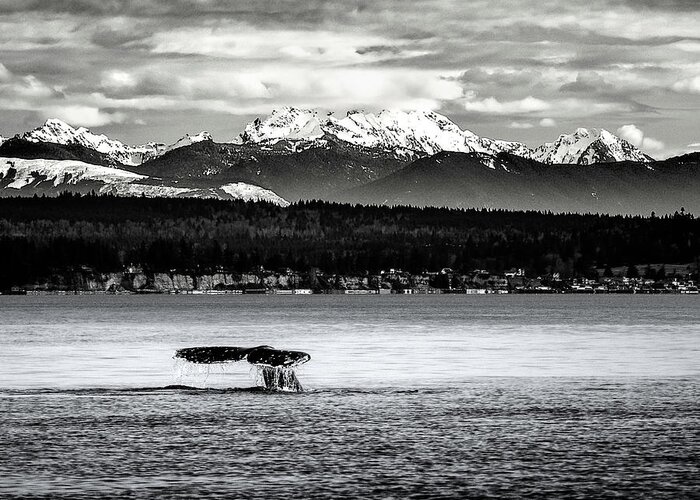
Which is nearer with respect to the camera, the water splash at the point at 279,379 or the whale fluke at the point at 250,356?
the whale fluke at the point at 250,356

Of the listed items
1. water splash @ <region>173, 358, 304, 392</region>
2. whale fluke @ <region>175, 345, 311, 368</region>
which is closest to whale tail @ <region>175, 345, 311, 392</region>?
whale fluke @ <region>175, 345, 311, 368</region>

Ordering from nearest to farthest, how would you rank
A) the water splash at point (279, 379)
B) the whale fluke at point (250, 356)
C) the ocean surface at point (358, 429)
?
the ocean surface at point (358, 429) < the whale fluke at point (250, 356) < the water splash at point (279, 379)

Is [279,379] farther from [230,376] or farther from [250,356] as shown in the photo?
[230,376]

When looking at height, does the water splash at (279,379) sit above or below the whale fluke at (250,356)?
below

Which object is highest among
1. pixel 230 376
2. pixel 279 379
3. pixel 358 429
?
pixel 279 379

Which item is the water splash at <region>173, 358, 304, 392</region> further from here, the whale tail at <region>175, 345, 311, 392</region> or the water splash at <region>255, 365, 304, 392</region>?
the whale tail at <region>175, 345, 311, 392</region>

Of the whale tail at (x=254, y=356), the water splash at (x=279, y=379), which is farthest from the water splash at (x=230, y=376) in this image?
the whale tail at (x=254, y=356)

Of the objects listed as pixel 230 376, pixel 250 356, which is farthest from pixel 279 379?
pixel 230 376

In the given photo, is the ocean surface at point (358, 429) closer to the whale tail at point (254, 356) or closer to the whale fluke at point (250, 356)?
the whale tail at point (254, 356)

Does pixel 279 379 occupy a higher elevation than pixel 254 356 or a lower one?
lower

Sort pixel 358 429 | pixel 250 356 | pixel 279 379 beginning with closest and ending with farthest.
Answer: pixel 358 429 → pixel 250 356 → pixel 279 379

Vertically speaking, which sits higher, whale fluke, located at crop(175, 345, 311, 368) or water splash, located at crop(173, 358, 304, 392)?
whale fluke, located at crop(175, 345, 311, 368)

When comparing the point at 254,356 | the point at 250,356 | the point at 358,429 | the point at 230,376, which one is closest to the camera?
the point at 358,429

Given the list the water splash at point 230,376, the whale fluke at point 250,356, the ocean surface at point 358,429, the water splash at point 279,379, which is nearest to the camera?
the ocean surface at point 358,429
